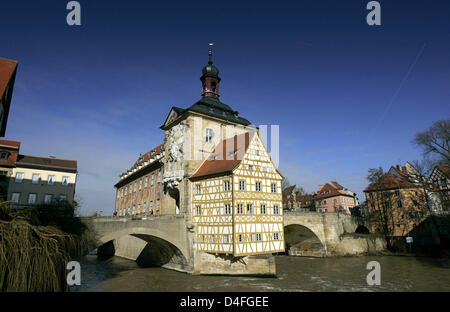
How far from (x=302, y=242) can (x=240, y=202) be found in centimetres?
1939

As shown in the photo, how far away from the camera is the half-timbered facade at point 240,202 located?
781 inches

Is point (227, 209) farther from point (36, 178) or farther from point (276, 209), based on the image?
point (36, 178)

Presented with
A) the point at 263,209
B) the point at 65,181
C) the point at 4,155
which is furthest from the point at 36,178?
the point at 263,209

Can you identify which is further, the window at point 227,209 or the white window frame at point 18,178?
the white window frame at point 18,178

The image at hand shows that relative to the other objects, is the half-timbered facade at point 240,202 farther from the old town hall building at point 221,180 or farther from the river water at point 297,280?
the river water at point 297,280

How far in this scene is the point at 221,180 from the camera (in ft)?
68.9

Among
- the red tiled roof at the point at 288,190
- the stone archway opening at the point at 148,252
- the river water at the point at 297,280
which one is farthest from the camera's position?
the red tiled roof at the point at 288,190

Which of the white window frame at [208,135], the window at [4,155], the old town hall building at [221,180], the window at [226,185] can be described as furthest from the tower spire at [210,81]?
the window at [4,155]

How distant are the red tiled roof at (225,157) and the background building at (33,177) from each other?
1478cm

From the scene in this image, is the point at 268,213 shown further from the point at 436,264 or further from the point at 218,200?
the point at 436,264

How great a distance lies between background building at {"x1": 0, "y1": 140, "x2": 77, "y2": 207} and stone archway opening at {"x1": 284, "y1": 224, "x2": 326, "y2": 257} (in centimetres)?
2627

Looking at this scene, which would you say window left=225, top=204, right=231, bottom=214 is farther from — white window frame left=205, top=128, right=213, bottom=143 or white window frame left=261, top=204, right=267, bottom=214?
white window frame left=205, top=128, right=213, bottom=143
